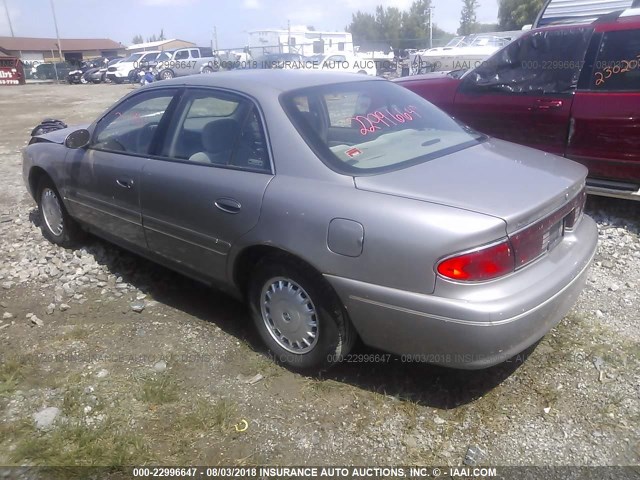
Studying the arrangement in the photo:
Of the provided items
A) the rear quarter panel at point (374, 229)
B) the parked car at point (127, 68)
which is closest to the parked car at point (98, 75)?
the parked car at point (127, 68)

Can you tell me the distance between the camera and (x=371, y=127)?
3197 millimetres

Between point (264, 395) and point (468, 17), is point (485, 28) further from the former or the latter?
point (264, 395)

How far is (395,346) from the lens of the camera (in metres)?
2.62

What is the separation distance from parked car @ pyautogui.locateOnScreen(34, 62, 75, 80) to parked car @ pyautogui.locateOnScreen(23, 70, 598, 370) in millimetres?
44925

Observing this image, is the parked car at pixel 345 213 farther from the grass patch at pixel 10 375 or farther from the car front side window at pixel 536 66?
the car front side window at pixel 536 66

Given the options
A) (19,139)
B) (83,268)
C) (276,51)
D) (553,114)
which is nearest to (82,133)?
(83,268)

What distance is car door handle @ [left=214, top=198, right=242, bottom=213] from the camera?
9.95 feet

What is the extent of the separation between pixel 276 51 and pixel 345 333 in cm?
2847

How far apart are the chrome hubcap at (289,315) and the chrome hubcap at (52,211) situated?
2.69 metres

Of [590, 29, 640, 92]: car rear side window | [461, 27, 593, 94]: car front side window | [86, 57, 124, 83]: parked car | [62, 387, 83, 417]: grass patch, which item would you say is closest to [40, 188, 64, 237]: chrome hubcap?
[62, 387, 83, 417]: grass patch

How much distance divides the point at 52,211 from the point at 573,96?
16.1 feet

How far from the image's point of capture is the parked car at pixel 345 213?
241cm

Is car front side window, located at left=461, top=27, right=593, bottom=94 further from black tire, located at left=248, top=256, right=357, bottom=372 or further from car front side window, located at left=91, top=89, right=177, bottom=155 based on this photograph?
black tire, located at left=248, top=256, right=357, bottom=372

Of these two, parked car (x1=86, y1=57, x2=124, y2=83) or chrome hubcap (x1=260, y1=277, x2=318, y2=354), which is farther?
parked car (x1=86, y1=57, x2=124, y2=83)
